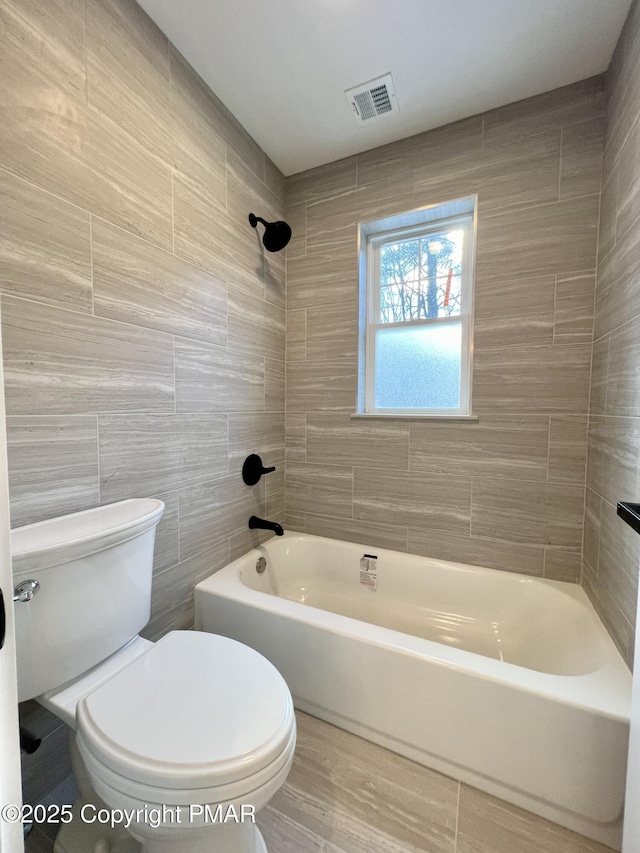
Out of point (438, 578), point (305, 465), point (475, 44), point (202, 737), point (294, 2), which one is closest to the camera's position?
point (202, 737)

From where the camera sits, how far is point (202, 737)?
0.71 m

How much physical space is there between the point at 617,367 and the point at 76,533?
1748 mm

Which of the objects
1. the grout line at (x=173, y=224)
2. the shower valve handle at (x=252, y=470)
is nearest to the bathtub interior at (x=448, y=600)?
the shower valve handle at (x=252, y=470)

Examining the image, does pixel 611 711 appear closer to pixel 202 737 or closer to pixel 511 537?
pixel 511 537

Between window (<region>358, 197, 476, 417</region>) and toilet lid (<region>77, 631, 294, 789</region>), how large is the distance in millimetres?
1362

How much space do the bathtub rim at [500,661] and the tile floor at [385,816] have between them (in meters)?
0.38

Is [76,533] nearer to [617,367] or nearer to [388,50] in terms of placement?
[617,367]

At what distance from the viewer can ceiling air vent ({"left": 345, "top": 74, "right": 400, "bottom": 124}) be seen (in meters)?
A: 1.39

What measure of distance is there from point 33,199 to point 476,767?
2.05m

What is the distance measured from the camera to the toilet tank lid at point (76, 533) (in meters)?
0.76

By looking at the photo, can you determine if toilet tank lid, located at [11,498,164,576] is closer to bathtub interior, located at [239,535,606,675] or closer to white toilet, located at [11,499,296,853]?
white toilet, located at [11,499,296,853]

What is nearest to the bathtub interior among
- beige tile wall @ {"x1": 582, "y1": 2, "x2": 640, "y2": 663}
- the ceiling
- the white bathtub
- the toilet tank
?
the white bathtub

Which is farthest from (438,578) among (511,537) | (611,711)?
(611,711)

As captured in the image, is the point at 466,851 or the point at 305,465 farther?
the point at 305,465
